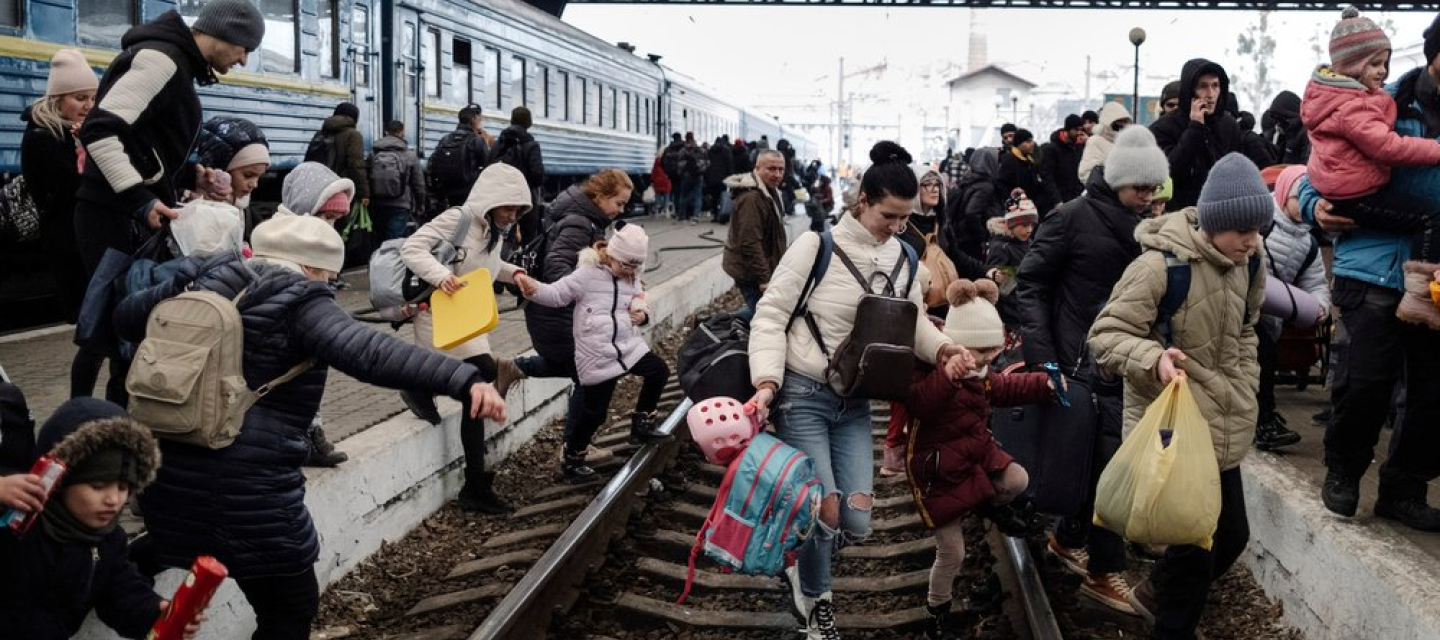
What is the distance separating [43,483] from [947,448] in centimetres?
313

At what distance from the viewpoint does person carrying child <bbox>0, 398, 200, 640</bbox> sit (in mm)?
3258

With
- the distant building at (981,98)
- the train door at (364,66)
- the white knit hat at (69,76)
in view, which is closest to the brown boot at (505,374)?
the white knit hat at (69,76)

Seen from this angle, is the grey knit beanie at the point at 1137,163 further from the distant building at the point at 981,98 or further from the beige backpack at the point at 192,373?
Answer: the distant building at the point at 981,98

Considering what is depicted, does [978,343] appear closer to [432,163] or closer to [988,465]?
[988,465]

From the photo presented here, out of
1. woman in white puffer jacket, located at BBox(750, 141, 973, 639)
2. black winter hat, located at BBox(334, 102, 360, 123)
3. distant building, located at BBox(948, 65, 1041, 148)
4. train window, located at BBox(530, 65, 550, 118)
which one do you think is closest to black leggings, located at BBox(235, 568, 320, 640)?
woman in white puffer jacket, located at BBox(750, 141, 973, 639)

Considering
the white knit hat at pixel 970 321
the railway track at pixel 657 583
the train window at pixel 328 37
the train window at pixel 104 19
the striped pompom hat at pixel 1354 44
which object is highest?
the train window at pixel 328 37

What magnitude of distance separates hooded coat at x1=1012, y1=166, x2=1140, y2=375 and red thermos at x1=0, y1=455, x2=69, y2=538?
385 centimetres

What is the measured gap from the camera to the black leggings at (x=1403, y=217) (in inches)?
212

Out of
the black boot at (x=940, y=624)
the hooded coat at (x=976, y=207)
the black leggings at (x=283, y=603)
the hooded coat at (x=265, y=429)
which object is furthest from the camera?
the hooded coat at (x=976, y=207)

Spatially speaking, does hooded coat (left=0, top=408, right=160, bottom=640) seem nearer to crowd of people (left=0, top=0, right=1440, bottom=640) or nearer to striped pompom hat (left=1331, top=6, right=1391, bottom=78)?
crowd of people (left=0, top=0, right=1440, bottom=640)

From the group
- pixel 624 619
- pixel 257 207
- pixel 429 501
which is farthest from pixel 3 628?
pixel 257 207

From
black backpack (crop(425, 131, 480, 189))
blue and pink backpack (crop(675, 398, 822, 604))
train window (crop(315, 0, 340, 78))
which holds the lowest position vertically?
blue and pink backpack (crop(675, 398, 822, 604))

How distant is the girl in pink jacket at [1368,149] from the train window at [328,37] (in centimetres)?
1109

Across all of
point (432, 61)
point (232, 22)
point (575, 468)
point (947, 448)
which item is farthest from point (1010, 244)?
point (432, 61)
